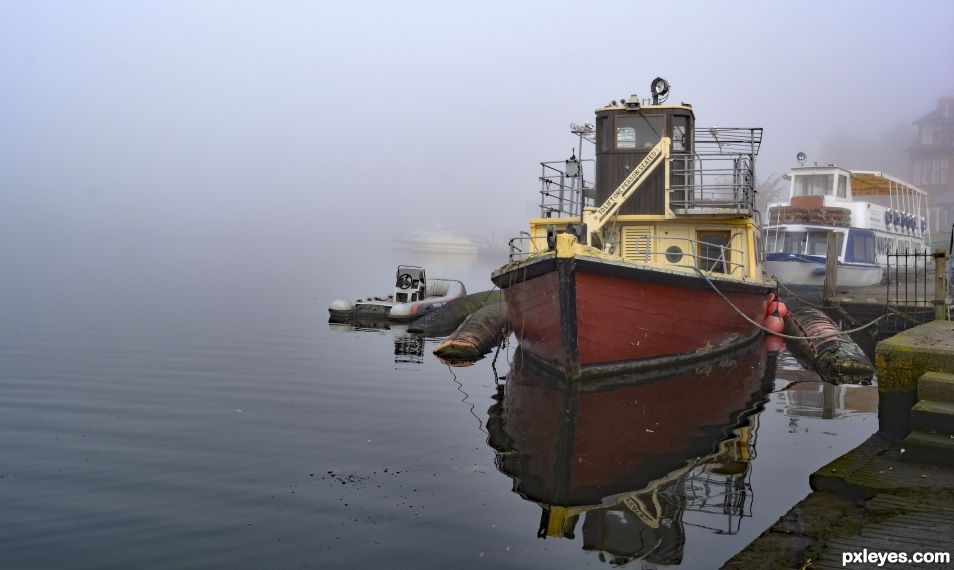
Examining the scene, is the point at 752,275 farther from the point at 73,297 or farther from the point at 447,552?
the point at 73,297

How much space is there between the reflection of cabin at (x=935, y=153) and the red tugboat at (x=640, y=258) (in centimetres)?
5581

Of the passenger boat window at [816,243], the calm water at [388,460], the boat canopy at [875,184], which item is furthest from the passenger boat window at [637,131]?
the boat canopy at [875,184]

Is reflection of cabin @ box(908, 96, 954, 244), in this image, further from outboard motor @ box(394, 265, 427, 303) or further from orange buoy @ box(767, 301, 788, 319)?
orange buoy @ box(767, 301, 788, 319)

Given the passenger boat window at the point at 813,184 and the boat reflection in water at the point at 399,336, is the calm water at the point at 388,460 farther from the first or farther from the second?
the passenger boat window at the point at 813,184

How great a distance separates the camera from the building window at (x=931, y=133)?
225 ft

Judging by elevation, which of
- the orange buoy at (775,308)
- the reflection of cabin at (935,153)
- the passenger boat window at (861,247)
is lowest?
the orange buoy at (775,308)

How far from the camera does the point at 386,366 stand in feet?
65.1

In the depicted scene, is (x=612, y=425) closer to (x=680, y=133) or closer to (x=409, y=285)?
(x=680, y=133)

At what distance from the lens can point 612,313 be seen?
15375 mm

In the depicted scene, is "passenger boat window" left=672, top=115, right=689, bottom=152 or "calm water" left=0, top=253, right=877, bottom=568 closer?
"calm water" left=0, top=253, right=877, bottom=568

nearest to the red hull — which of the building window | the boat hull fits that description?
the boat hull

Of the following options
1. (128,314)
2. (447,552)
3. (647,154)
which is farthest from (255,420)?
(128,314)

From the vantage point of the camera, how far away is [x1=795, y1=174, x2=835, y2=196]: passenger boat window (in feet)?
113

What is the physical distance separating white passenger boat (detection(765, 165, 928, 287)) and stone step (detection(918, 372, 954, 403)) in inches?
953
